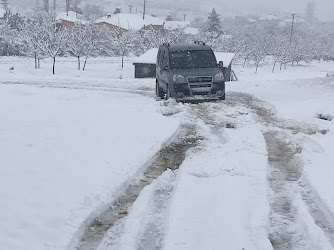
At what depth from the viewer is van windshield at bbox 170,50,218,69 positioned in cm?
1501

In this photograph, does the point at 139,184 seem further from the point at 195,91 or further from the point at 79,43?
the point at 79,43

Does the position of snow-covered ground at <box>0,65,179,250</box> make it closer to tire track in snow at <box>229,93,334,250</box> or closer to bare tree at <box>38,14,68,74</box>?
tire track in snow at <box>229,93,334,250</box>

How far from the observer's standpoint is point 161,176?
7.06m

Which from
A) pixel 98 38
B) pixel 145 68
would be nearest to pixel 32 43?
pixel 145 68

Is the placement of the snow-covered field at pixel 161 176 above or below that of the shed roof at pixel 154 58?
below

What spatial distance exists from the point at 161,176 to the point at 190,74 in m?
7.89

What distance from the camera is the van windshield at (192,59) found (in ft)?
49.2

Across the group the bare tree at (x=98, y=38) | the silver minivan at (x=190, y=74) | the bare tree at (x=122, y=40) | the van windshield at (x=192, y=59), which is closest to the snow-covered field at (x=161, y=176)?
the silver minivan at (x=190, y=74)

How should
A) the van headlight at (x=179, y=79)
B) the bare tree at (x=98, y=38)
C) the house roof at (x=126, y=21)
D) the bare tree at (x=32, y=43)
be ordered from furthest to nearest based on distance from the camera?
the house roof at (x=126, y=21) → the bare tree at (x=98, y=38) → the bare tree at (x=32, y=43) → the van headlight at (x=179, y=79)

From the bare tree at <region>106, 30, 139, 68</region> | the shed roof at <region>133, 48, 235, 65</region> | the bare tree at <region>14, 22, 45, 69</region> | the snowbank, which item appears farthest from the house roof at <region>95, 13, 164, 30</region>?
the snowbank

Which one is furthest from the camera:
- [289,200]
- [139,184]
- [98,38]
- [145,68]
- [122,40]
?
[98,38]

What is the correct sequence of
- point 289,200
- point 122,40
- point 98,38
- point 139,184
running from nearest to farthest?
point 289,200 < point 139,184 < point 122,40 < point 98,38

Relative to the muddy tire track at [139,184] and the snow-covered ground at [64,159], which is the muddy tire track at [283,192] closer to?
the muddy tire track at [139,184]

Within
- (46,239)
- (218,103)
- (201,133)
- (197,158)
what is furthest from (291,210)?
(218,103)
